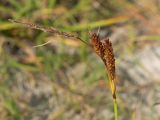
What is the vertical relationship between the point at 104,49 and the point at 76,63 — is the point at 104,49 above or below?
below

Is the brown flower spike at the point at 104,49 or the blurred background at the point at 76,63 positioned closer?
the brown flower spike at the point at 104,49

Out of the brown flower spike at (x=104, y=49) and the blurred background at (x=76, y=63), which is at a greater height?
the blurred background at (x=76, y=63)

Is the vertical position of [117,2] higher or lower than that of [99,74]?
higher

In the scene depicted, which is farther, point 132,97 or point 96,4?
point 96,4

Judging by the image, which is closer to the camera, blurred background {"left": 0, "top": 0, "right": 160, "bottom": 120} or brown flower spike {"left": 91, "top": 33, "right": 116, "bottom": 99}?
brown flower spike {"left": 91, "top": 33, "right": 116, "bottom": 99}

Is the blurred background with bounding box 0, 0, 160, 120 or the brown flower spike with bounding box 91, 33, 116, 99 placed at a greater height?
the blurred background with bounding box 0, 0, 160, 120

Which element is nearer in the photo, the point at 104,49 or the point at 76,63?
the point at 104,49

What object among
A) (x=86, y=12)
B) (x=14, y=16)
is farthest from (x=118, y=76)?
(x=14, y=16)

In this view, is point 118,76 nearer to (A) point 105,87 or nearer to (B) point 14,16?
(A) point 105,87
